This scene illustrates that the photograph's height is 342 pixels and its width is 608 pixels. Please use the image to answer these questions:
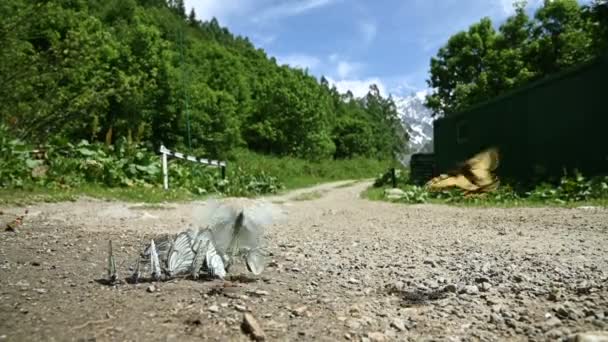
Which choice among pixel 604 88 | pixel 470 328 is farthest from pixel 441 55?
pixel 470 328

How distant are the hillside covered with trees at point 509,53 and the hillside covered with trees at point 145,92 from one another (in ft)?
44.1

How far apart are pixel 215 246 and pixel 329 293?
0.64m

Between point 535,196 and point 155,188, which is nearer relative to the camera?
point 535,196

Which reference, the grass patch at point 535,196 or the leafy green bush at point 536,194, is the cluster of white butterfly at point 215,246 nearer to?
the grass patch at point 535,196

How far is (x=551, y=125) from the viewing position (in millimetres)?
10711

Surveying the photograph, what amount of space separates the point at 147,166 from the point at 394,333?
8.91m

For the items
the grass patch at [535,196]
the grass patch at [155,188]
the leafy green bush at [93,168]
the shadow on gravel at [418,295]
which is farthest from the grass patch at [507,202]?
the shadow on gravel at [418,295]

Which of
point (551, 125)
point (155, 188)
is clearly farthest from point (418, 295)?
point (551, 125)

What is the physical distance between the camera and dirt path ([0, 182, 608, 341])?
5.99 ft

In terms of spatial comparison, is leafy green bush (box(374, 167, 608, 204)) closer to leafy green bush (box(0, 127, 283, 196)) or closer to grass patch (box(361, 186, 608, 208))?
grass patch (box(361, 186, 608, 208))

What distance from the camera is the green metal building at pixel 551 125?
9.35 metres

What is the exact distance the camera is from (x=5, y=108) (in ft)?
32.3

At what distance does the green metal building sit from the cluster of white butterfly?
9036mm

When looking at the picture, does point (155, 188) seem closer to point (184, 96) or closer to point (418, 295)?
point (418, 295)
